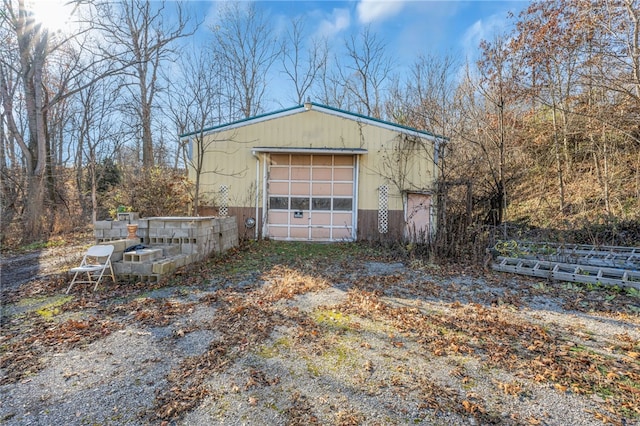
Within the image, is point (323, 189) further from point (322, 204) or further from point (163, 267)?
point (163, 267)

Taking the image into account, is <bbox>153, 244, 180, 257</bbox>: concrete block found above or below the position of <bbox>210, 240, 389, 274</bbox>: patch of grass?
above

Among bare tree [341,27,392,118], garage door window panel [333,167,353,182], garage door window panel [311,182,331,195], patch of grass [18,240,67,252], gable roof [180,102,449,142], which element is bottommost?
patch of grass [18,240,67,252]

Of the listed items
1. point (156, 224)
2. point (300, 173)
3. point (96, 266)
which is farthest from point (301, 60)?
point (96, 266)

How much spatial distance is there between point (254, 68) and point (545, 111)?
53.0ft

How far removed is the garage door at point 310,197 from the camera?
33.1 ft

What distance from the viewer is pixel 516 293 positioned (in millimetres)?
4852

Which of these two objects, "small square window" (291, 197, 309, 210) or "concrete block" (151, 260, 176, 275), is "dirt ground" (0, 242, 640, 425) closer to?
"concrete block" (151, 260, 176, 275)

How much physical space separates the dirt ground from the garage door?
4935mm

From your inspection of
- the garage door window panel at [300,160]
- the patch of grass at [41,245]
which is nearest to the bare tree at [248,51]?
the garage door window panel at [300,160]

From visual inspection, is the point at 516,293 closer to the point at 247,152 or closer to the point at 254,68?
the point at 247,152

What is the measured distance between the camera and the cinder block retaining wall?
518 centimetres

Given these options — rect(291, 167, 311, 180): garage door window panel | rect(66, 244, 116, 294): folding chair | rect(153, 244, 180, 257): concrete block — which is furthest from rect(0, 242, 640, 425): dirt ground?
rect(291, 167, 311, 180): garage door window panel

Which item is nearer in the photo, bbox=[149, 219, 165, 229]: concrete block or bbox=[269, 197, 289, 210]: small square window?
bbox=[149, 219, 165, 229]: concrete block

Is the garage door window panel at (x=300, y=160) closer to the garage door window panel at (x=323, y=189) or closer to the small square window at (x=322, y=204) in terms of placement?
the garage door window panel at (x=323, y=189)
